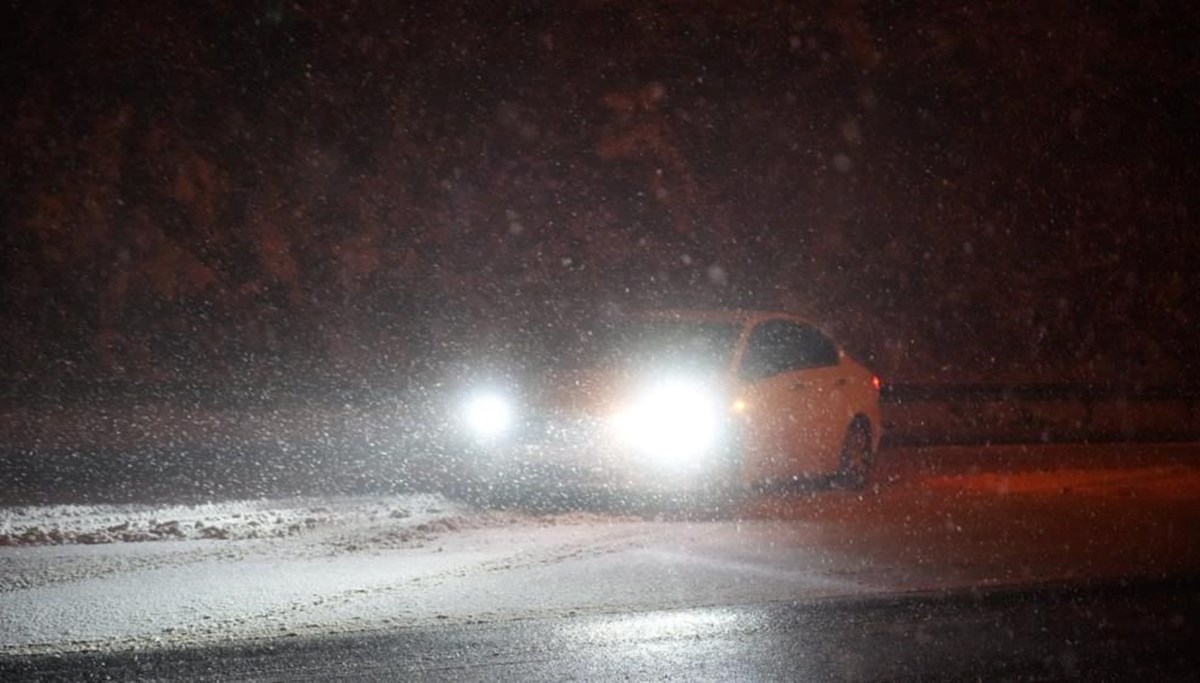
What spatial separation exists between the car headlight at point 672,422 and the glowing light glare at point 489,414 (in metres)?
0.89

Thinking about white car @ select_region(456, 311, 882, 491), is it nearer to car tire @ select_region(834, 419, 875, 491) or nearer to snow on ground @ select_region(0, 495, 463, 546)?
car tire @ select_region(834, 419, 875, 491)

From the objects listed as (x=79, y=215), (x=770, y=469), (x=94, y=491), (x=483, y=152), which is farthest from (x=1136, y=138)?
(x=94, y=491)

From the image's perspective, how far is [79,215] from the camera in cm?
1869

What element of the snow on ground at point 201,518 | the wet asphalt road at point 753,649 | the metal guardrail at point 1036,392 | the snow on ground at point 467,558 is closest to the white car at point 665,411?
the snow on ground at point 467,558

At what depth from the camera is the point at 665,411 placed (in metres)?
12.3

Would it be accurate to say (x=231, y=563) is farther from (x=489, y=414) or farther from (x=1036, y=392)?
(x=1036, y=392)

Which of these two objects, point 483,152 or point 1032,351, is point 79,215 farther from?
point 1032,351

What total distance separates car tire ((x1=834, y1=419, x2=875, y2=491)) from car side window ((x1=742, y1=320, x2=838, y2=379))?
0.71 metres

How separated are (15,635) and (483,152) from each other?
1421cm

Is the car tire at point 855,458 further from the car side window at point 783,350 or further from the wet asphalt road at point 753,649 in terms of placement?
the wet asphalt road at point 753,649

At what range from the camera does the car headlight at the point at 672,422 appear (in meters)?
12.2

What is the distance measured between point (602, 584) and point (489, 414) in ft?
12.3

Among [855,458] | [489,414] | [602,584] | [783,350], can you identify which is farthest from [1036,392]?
[602,584]

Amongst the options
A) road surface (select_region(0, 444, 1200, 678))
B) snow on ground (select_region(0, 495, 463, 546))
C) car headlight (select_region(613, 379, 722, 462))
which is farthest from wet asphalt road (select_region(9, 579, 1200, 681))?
car headlight (select_region(613, 379, 722, 462))
